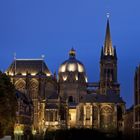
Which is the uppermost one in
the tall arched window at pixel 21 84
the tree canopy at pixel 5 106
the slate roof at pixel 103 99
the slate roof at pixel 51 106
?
the tall arched window at pixel 21 84

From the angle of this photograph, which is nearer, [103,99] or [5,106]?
[5,106]

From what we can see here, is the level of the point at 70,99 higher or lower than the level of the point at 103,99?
higher

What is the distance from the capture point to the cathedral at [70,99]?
175m

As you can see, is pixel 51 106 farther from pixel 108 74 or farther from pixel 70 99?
pixel 108 74

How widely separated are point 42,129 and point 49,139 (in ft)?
206

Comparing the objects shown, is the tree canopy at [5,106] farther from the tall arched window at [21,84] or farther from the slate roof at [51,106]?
the tall arched window at [21,84]

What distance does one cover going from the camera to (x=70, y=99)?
197750mm

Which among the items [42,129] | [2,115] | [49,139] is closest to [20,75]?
[42,129]

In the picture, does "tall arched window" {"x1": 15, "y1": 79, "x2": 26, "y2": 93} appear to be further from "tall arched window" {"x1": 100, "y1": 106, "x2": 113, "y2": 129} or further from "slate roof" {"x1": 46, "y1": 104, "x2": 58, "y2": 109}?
"tall arched window" {"x1": 100, "y1": 106, "x2": 113, "y2": 129}

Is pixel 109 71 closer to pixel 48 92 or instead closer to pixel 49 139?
pixel 48 92

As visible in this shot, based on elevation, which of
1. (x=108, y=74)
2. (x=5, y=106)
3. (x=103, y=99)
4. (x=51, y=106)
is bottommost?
Answer: (x=5, y=106)

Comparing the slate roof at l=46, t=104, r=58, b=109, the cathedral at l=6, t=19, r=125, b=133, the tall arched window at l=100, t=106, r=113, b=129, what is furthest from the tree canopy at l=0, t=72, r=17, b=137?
the slate roof at l=46, t=104, r=58, b=109

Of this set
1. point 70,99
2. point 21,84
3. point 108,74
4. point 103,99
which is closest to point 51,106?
point 70,99

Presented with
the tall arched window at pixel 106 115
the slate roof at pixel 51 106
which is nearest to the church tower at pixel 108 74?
the tall arched window at pixel 106 115
